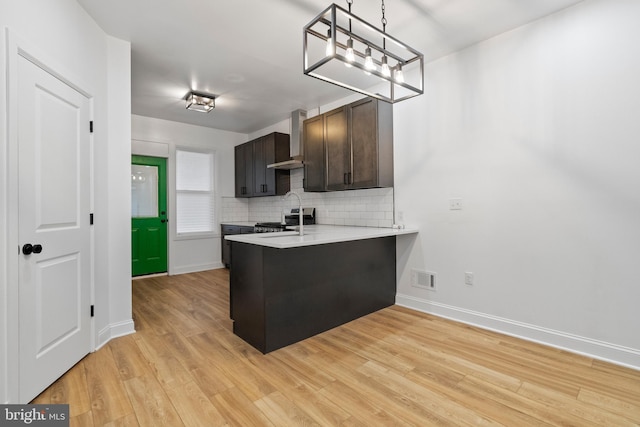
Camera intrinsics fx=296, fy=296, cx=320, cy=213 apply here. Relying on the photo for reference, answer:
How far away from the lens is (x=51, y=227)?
2.00 m

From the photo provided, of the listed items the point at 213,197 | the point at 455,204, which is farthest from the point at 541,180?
the point at 213,197

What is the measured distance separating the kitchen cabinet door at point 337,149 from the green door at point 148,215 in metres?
3.21

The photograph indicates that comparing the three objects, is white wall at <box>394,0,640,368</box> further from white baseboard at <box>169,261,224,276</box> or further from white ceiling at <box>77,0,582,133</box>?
white baseboard at <box>169,261,224,276</box>

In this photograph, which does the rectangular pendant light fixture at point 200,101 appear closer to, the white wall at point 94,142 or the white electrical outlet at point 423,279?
the white wall at point 94,142

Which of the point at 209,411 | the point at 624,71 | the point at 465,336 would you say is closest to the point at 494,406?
the point at 465,336

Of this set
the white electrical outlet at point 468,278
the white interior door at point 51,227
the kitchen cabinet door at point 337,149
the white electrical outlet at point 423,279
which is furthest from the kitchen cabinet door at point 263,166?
the white electrical outlet at point 468,278

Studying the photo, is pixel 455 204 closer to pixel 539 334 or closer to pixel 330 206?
pixel 539 334

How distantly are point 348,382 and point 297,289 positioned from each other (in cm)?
86

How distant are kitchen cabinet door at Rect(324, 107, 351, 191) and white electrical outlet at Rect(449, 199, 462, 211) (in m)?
1.23

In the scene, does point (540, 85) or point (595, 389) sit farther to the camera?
point (540, 85)

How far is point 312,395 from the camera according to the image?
184cm

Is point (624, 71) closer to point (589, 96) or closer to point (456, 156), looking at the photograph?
point (589, 96)

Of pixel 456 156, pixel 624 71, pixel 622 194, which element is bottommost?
pixel 622 194

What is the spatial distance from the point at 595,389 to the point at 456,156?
209 cm
